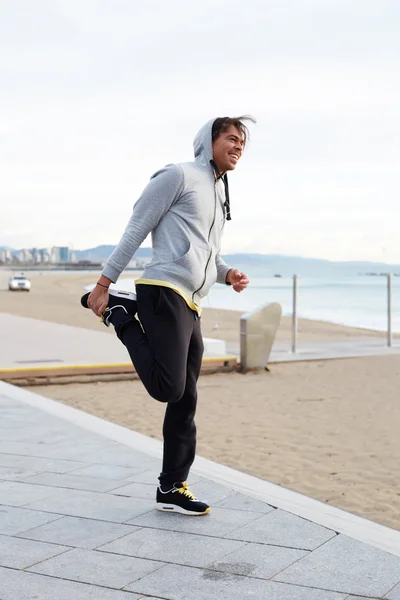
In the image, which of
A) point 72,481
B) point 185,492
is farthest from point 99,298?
point 72,481

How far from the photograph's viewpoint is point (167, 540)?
2.95 metres

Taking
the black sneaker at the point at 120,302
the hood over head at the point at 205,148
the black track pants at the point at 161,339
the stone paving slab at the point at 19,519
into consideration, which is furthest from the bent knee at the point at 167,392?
the hood over head at the point at 205,148

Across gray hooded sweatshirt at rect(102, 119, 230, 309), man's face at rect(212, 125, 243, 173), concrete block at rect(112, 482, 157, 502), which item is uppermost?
man's face at rect(212, 125, 243, 173)

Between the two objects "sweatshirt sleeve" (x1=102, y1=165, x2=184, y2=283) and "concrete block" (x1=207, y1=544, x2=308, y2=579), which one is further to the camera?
"sweatshirt sleeve" (x1=102, y1=165, x2=184, y2=283)

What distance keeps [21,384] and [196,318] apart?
515cm

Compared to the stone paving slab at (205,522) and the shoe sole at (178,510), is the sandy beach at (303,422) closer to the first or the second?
the stone paving slab at (205,522)

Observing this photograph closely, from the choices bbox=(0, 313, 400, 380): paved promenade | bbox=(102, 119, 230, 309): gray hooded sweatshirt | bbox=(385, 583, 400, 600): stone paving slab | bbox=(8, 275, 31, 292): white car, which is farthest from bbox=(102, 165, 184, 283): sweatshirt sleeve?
bbox=(8, 275, 31, 292): white car

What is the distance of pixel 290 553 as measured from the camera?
2.81 meters

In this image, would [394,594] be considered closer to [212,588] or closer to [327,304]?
[212,588]

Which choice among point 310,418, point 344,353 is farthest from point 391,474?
point 344,353

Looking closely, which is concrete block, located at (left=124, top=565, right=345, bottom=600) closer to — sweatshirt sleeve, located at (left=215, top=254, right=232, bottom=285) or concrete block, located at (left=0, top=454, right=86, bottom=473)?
sweatshirt sleeve, located at (left=215, top=254, right=232, bottom=285)

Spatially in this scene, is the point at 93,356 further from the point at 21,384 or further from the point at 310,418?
the point at 310,418

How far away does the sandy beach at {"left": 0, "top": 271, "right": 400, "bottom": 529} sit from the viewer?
4672 millimetres

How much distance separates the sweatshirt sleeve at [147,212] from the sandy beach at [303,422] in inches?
63.4
